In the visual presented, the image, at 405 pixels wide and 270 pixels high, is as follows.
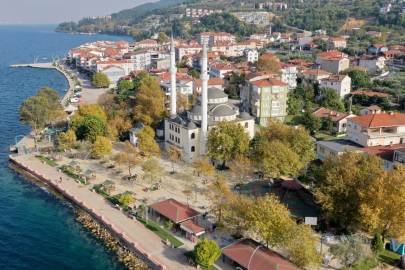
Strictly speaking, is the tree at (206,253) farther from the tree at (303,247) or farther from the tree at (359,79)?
the tree at (359,79)

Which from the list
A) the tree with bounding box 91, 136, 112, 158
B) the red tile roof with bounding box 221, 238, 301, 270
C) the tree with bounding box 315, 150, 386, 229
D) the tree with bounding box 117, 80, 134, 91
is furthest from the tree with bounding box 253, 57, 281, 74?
the red tile roof with bounding box 221, 238, 301, 270

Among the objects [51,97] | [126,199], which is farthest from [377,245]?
[51,97]

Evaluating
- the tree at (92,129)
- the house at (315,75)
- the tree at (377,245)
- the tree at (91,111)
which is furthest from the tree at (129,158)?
the house at (315,75)

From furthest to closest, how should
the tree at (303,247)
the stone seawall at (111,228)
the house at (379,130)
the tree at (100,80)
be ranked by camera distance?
1. the tree at (100,80)
2. the house at (379,130)
3. the stone seawall at (111,228)
4. the tree at (303,247)

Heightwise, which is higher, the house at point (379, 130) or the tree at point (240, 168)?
the house at point (379, 130)

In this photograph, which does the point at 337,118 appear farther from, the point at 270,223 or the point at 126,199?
the point at 126,199

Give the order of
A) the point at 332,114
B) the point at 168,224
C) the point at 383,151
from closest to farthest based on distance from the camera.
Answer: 1. the point at 168,224
2. the point at 383,151
3. the point at 332,114
